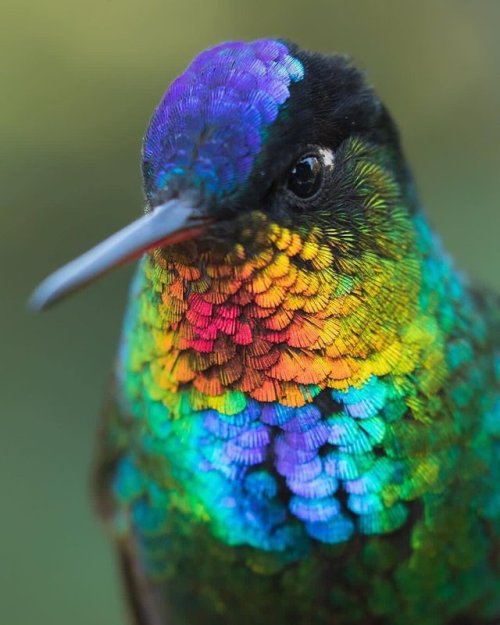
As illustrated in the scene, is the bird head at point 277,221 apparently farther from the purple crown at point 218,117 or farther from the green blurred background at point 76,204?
the green blurred background at point 76,204

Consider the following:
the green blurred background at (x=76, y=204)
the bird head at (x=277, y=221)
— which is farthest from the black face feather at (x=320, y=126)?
the green blurred background at (x=76, y=204)

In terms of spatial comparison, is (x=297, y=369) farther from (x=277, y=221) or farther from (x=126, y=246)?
(x=126, y=246)

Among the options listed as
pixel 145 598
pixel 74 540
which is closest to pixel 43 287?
pixel 145 598

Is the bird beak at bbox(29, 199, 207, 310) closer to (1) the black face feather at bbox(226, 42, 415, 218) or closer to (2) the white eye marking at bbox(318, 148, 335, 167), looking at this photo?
(1) the black face feather at bbox(226, 42, 415, 218)

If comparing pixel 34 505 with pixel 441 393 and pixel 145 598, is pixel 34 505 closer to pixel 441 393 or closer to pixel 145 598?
pixel 145 598

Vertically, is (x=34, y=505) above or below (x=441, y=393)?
above

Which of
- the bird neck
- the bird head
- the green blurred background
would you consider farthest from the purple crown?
the green blurred background
